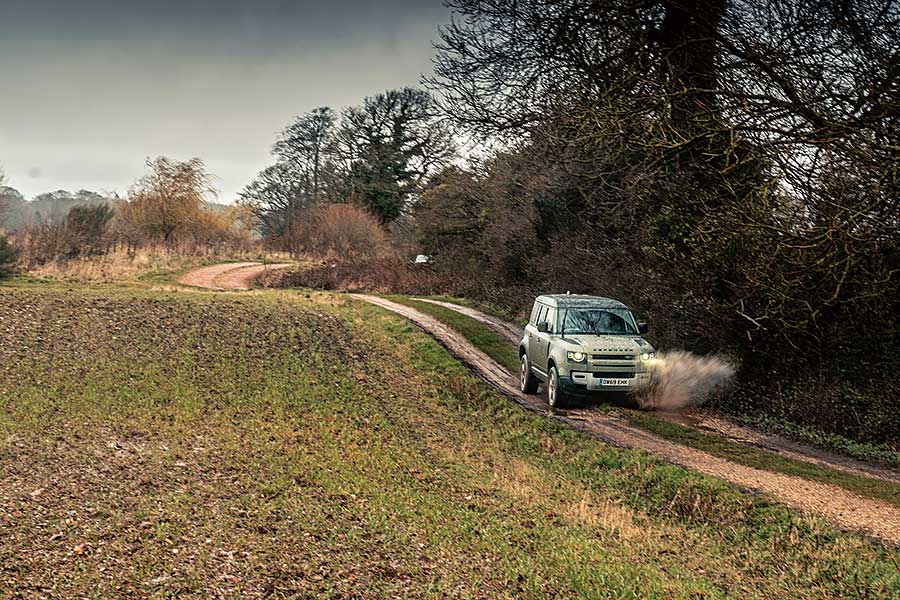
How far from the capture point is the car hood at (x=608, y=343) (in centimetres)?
1569

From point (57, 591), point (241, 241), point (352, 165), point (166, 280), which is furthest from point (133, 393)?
point (352, 165)

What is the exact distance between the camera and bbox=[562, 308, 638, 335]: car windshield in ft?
54.2

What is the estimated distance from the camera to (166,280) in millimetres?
33219

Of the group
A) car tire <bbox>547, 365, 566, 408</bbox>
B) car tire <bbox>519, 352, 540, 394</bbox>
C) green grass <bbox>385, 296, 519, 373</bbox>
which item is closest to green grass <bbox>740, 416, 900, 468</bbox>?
car tire <bbox>547, 365, 566, 408</bbox>

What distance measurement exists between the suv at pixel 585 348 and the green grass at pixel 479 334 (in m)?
4.29

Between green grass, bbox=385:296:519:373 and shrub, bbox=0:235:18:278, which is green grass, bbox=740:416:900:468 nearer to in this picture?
green grass, bbox=385:296:519:373

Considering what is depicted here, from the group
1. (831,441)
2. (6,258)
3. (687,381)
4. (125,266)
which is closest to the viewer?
(831,441)

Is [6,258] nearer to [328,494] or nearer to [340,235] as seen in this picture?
[328,494]

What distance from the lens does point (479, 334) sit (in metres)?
25.3

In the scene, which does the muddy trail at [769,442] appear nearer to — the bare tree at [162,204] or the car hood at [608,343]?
the car hood at [608,343]

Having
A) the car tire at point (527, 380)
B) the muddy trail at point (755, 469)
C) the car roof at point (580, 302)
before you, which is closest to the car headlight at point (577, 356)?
the muddy trail at point (755, 469)

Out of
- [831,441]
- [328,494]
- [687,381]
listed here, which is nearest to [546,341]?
[687,381]

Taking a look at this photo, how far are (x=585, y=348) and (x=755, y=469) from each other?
405cm

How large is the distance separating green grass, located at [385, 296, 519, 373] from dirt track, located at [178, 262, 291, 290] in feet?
30.0
